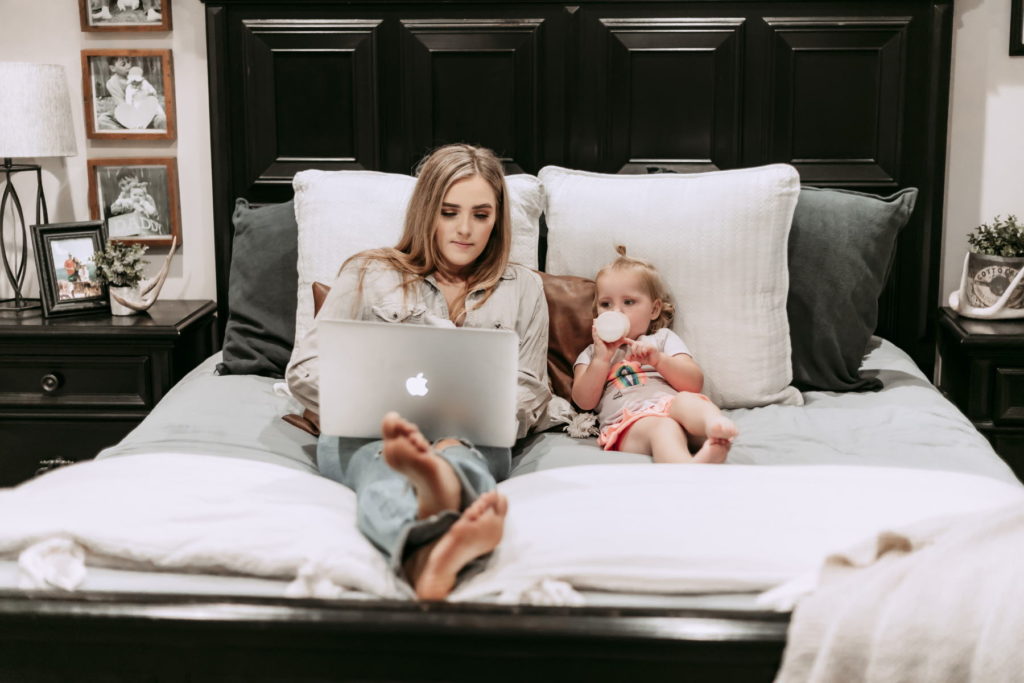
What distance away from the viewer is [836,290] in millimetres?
2438

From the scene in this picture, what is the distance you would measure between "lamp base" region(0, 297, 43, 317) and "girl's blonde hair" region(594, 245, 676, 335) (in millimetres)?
1513

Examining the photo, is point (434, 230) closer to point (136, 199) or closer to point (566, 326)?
point (566, 326)

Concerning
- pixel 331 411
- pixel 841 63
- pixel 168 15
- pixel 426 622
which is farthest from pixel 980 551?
pixel 168 15

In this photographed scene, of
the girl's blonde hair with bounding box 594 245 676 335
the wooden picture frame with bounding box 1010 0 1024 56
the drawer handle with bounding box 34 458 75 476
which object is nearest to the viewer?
the girl's blonde hair with bounding box 594 245 676 335

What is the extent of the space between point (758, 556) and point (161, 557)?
791mm

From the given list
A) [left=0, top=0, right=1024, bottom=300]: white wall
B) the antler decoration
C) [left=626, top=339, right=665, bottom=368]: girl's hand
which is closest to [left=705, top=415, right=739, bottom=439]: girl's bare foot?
[left=626, top=339, right=665, bottom=368]: girl's hand

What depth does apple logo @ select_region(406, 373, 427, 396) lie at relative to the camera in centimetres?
162

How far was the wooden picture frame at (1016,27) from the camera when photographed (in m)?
2.75

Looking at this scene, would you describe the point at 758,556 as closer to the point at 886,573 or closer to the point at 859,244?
the point at 886,573

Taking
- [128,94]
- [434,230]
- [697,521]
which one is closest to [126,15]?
[128,94]

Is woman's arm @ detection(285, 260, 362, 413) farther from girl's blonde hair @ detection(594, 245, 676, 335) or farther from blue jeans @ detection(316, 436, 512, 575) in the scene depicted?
girl's blonde hair @ detection(594, 245, 676, 335)

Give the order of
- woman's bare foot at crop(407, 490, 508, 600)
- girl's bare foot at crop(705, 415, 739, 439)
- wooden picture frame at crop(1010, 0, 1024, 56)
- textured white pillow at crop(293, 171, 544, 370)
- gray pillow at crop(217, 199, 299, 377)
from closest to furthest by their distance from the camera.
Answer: woman's bare foot at crop(407, 490, 508, 600) → girl's bare foot at crop(705, 415, 739, 439) → textured white pillow at crop(293, 171, 544, 370) → gray pillow at crop(217, 199, 299, 377) → wooden picture frame at crop(1010, 0, 1024, 56)

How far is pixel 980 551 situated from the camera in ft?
4.38

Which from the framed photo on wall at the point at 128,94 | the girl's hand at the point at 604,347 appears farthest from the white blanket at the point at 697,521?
the framed photo on wall at the point at 128,94
